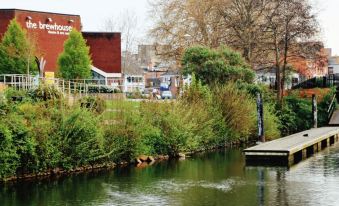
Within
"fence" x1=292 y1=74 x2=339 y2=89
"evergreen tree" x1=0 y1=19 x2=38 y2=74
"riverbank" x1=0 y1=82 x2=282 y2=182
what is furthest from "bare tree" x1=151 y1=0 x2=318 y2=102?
"riverbank" x1=0 y1=82 x2=282 y2=182

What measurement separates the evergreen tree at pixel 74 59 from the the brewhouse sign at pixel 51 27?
5.60 meters

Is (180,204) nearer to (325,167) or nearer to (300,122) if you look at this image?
(325,167)

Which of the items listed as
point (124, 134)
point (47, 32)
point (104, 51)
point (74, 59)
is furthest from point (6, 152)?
point (104, 51)

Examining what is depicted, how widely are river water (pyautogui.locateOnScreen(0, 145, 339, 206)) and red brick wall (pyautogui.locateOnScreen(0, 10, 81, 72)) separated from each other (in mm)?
38612

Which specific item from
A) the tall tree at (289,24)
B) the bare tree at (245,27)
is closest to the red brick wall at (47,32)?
the bare tree at (245,27)

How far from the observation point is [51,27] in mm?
69750

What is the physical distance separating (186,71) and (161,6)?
21.1m

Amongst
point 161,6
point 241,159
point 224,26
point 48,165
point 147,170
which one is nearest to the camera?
point 48,165

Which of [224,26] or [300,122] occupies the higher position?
[224,26]

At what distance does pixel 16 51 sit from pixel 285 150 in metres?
34.3

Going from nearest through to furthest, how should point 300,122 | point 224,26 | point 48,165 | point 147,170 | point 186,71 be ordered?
point 48,165, point 147,170, point 186,71, point 300,122, point 224,26

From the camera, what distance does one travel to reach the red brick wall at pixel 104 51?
7562 cm

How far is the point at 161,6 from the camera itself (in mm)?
67625

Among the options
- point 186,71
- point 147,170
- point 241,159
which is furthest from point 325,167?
point 186,71
